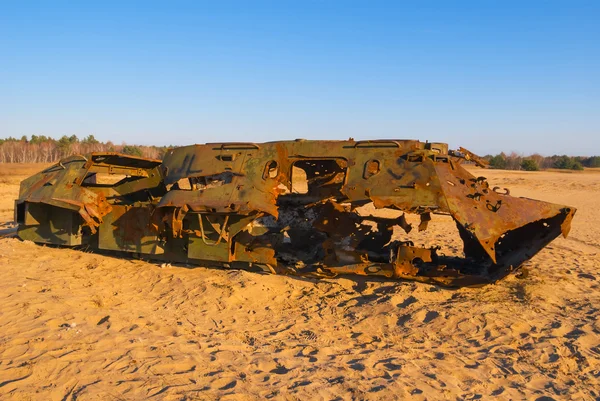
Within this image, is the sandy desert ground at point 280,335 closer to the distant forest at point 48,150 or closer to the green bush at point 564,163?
the distant forest at point 48,150

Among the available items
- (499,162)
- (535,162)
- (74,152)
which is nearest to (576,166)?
(535,162)

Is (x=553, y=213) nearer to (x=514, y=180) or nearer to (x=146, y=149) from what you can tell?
(x=514, y=180)

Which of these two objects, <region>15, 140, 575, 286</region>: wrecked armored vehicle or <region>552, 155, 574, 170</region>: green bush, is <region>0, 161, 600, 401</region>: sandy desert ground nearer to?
<region>15, 140, 575, 286</region>: wrecked armored vehicle

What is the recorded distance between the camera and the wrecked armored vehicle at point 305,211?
668 cm

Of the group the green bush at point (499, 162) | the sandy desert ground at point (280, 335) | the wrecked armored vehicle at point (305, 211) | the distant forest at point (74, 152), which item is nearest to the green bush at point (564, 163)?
the distant forest at point (74, 152)

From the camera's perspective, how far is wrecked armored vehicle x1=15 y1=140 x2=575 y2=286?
6676mm

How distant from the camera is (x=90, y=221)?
26.4ft

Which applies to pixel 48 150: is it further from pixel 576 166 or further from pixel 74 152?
pixel 576 166

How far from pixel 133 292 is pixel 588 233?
11616 mm

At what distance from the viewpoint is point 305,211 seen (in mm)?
8273

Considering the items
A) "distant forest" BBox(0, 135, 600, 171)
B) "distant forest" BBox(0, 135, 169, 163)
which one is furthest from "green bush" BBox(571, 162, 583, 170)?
"distant forest" BBox(0, 135, 169, 163)

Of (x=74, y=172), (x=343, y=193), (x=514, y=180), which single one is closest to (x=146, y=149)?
(x=514, y=180)

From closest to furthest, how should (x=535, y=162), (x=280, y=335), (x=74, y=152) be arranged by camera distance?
(x=280, y=335)
(x=74, y=152)
(x=535, y=162)

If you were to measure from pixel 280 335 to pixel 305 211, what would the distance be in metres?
2.98
